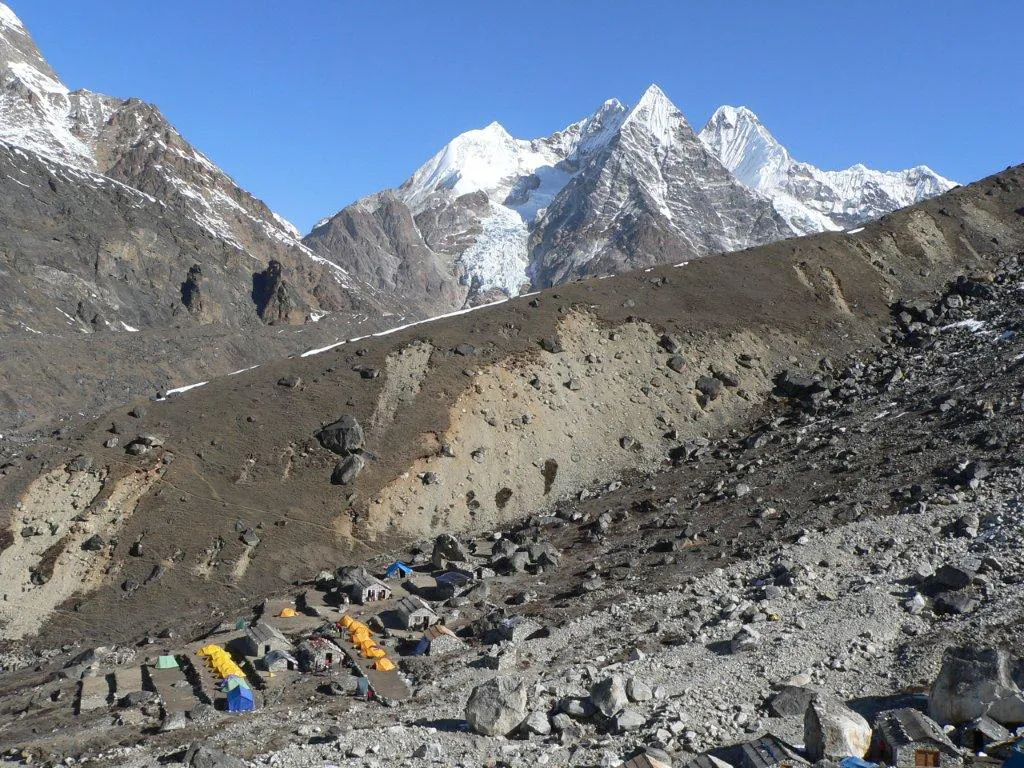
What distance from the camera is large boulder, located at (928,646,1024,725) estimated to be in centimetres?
1577

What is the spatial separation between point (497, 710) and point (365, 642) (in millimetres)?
7472

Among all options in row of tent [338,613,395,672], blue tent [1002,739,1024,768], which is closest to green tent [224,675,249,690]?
row of tent [338,613,395,672]

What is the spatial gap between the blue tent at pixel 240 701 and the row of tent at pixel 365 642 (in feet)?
11.3

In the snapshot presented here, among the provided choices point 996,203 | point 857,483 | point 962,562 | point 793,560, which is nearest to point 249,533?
point 793,560

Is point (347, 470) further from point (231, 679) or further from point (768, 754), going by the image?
point (768, 754)

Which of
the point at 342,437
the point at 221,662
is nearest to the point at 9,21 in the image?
the point at 342,437

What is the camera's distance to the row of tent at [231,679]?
868 inches

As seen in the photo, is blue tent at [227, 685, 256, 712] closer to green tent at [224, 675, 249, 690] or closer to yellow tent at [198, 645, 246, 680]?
green tent at [224, 675, 249, 690]

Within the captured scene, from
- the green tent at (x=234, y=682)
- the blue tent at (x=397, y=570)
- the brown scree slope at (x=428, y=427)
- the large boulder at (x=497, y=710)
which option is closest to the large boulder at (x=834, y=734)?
the large boulder at (x=497, y=710)

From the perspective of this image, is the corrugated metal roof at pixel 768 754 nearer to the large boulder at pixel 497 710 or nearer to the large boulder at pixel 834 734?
the large boulder at pixel 834 734

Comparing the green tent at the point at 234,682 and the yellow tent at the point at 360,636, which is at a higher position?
the yellow tent at the point at 360,636

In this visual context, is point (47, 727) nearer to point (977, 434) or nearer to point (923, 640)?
point (923, 640)

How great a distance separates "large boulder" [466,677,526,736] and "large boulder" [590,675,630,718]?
64.6 inches

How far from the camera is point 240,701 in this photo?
72.4ft
